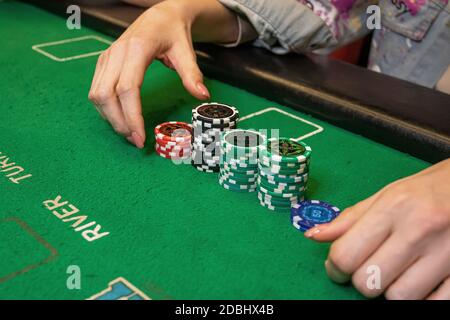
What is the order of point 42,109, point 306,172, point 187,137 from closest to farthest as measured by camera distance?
point 306,172 < point 187,137 < point 42,109

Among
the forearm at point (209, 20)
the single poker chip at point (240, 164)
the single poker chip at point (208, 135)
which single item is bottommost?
the single poker chip at point (240, 164)

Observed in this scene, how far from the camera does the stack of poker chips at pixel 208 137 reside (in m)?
1.39

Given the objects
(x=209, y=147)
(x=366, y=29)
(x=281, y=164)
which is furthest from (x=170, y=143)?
(x=366, y=29)

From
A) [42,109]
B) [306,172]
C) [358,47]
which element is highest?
[306,172]

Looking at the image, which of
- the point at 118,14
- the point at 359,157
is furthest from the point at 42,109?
the point at 359,157

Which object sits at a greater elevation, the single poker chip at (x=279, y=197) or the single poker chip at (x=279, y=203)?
the single poker chip at (x=279, y=197)

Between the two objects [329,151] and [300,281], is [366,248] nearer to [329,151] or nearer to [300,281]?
[300,281]

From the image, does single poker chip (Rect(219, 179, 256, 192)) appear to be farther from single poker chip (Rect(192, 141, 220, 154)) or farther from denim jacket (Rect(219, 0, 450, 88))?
denim jacket (Rect(219, 0, 450, 88))

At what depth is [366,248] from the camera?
98cm

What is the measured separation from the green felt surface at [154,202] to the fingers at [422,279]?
0.28 ft

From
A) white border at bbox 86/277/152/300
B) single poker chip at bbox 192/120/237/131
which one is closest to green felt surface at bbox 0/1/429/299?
white border at bbox 86/277/152/300

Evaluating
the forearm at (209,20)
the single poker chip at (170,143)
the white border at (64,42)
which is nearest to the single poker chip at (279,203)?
the single poker chip at (170,143)

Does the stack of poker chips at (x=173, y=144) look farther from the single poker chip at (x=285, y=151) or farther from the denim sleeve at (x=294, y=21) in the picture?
the denim sleeve at (x=294, y=21)

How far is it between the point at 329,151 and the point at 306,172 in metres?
0.27
